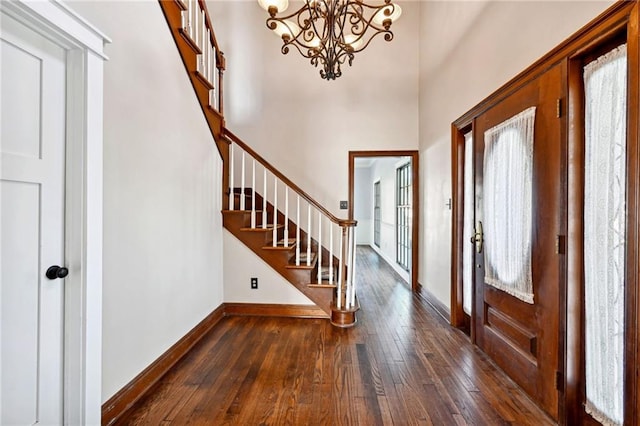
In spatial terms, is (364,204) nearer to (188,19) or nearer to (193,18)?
(193,18)

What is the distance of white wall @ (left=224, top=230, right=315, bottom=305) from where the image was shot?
10.8 ft

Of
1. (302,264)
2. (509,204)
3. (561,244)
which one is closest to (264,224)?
(302,264)

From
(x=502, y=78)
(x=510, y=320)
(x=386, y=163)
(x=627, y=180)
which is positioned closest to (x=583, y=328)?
(x=510, y=320)

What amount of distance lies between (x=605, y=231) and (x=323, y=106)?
3.62 meters

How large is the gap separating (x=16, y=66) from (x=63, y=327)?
1.17 m

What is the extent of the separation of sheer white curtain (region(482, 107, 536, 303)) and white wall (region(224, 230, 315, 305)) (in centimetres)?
191

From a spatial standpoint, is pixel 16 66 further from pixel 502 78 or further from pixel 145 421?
pixel 502 78

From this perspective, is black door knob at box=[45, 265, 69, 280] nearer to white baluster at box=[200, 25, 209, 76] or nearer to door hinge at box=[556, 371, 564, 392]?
white baluster at box=[200, 25, 209, 76]

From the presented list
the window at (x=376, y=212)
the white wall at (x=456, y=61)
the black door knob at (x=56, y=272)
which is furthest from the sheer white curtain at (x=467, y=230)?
the window at (x=376, y=212)

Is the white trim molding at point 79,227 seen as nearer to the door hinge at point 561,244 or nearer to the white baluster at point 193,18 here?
the white baluster at point 193,18

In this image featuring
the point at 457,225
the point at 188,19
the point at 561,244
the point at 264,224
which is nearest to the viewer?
the point at 561,244

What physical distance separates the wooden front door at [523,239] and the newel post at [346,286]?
3.82 feet

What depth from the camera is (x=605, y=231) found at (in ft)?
4.51

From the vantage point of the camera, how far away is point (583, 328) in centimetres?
150
